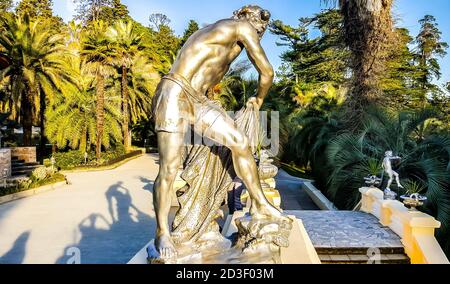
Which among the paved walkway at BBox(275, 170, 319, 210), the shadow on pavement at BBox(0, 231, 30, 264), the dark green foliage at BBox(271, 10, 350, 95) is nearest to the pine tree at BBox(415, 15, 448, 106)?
the dark green foliage at BBox(271, 10, 350, 95)

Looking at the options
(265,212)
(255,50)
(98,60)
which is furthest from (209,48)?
(98,60)

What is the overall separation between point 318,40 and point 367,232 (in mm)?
24099

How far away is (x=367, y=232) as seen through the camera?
6238 mm

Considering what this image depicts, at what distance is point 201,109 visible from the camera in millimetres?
3178

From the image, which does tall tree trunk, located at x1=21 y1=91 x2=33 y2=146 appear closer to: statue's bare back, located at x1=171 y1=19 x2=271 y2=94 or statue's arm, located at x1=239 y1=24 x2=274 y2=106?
statue's bare back, located at x1=171 y1=19 x2=271 y2=94

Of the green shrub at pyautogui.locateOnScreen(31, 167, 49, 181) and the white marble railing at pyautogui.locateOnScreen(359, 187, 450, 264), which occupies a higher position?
the white marble railing at pyautogui.locateOnScreen(359, 187, 450, 264)

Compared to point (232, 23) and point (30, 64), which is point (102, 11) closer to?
point (30, 64)

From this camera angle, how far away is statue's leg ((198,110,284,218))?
10.3ft

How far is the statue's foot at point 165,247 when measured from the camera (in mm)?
2918

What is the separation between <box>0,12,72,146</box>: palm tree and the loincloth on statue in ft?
54.9

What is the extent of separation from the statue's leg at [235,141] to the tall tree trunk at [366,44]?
842cm

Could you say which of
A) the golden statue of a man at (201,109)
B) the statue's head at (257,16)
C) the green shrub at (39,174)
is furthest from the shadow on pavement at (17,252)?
the green shrub at (39,174)

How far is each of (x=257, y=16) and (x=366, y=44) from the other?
8.35 meters
